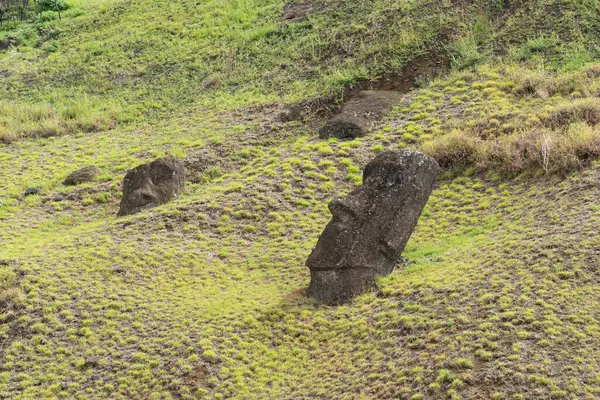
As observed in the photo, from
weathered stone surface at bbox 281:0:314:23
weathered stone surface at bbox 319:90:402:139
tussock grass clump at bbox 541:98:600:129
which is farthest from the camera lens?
weathered stone surface at bbox 281:0:314:23

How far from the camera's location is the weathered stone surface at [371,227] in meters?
14.8

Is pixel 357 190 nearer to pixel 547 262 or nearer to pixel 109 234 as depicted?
pixel 547 262

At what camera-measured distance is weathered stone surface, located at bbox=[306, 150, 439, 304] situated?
14.8 meters

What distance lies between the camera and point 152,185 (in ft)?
69.4

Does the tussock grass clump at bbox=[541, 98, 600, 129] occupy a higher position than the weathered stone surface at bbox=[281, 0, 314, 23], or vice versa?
the weathered stone surface at bbox=[281, 0, 314, 23]

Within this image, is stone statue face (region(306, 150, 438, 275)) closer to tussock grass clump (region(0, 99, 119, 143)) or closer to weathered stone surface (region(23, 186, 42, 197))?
weathered stone surface (region(23, 186, 42, 197))

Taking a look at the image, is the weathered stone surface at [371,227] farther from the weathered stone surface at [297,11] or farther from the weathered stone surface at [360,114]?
the weathered stone surface at [297,11]

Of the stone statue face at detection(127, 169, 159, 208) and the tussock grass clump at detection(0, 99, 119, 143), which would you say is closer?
the stone statue face at detection(127, 169, 159, 208)

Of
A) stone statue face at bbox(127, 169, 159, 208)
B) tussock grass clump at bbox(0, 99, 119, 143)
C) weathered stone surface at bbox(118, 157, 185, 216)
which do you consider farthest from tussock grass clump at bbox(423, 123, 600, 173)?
tussock grass clump at bbox(0, 99, 119, 143)

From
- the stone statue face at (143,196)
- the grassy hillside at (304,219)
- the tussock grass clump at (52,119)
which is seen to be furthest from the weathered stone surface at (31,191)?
the tussock grass clump at (52,119)

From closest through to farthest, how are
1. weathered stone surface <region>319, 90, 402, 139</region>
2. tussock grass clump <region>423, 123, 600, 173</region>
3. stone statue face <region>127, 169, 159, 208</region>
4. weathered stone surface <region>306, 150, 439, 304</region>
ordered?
1. weathered stone surface <region>306, 150, 439, 304</region>
2. tussock grass clump <region>423, 123, 600, 173</region>
3. stone statue face <region>127, 169, 159, 208</region>
4. weathered stone surface <region>319, 90, 402, 139</region>

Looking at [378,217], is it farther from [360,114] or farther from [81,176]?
[81,176]

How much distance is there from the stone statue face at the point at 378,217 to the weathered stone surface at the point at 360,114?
9193 millimetres

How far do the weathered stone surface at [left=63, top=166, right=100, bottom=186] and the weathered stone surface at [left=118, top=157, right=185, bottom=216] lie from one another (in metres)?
3.48
